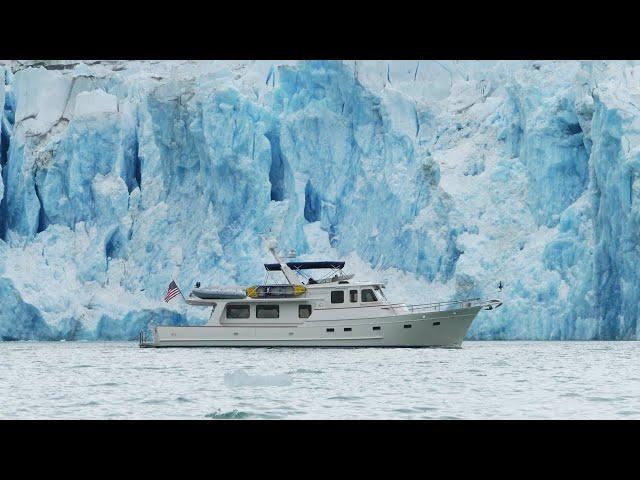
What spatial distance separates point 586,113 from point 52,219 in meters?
19.8

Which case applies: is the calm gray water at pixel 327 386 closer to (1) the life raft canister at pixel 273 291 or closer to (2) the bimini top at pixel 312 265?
(1) the life raft canister at pixel 273 291

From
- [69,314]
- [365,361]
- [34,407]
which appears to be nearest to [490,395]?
[34,407]

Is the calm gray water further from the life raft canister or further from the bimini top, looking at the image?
the bimini top

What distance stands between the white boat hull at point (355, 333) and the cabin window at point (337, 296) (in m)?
0.55

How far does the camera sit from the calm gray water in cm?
1286

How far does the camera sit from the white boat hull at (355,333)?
2764 centimetres

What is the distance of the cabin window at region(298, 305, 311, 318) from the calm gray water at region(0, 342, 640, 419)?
8.96 ft

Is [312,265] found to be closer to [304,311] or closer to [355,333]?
[304,311]

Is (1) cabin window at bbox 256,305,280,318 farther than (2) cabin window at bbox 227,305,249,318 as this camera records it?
No

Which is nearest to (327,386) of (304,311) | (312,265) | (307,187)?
(304,311)

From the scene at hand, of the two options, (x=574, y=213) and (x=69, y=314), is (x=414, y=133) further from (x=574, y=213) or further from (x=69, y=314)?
(x=69, y=314)

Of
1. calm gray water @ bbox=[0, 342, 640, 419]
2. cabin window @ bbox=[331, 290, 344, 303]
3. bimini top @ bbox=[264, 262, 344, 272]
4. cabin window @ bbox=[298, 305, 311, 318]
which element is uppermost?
bimini top @ bbox=[264, 262, 344, 272]

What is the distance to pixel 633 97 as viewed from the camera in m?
34.5

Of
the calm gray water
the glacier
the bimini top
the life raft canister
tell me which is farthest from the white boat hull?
the glacier
